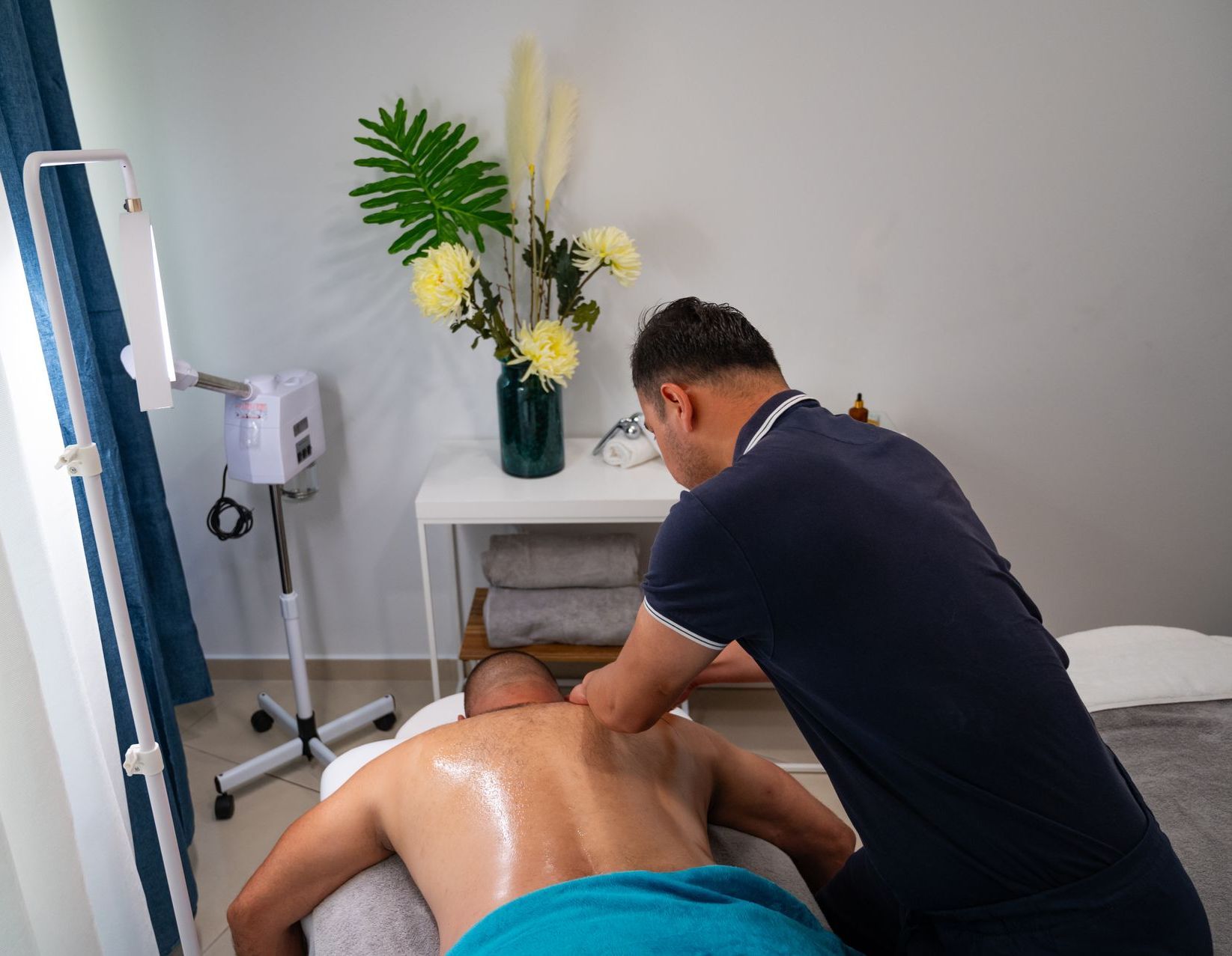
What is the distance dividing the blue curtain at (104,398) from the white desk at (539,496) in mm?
547

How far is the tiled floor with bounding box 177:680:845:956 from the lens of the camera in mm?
1995

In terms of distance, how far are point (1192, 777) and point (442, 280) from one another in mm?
1532

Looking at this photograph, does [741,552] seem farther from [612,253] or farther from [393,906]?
[612,253]

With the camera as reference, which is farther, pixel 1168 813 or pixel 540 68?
pixel 540 68

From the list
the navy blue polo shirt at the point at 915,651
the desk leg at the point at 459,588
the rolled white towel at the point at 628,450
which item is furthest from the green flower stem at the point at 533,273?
the navy blue polo shirt at the point at 915,651

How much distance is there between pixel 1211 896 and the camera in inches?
48.6

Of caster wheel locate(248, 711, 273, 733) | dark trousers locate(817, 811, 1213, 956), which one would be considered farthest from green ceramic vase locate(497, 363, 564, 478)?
dark trousers locate(817, 811, 1213, 956)

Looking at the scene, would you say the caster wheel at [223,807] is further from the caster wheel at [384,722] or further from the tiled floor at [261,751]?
the caster wheel at [384,722]

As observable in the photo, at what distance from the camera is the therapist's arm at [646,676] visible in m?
1.12

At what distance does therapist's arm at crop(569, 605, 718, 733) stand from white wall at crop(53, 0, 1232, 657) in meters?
1.20

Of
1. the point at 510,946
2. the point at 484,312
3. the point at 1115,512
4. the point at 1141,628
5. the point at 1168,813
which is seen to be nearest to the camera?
the point at 510,946

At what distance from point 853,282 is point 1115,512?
0.94 metres

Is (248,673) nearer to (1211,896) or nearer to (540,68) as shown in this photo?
(540,68)

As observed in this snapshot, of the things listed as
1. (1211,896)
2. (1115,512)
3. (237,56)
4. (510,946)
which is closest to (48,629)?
(510,946)
